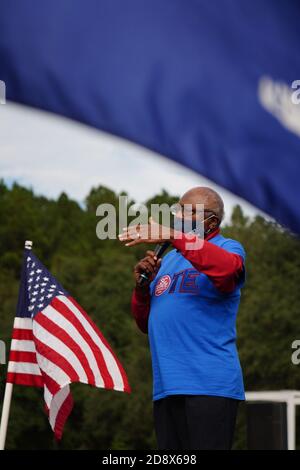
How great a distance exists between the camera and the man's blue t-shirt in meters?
3.49

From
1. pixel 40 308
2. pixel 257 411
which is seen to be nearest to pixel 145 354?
pixel 257 411

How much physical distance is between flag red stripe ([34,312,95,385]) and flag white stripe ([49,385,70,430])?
Answer: 0.14 metres

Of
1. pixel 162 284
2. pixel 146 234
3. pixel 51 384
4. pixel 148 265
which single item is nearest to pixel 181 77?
pixel 146 234

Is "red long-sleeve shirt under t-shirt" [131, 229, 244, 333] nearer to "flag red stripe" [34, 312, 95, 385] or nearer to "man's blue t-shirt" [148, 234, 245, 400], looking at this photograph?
"man's blue t-shirt" [148, 234, 245, 400]

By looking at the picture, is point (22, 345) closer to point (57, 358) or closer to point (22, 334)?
point (22, 334)

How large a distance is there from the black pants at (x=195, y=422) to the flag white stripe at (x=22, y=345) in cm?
183

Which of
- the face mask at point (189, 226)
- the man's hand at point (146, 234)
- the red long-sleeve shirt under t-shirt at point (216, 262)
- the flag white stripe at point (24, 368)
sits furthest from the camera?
the flag white stripe at point (24, 368)

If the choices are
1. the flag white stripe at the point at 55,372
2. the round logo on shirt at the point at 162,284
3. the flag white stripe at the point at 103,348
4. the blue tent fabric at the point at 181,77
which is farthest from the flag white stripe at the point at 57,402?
the blue tent fabric at the point at 181,77

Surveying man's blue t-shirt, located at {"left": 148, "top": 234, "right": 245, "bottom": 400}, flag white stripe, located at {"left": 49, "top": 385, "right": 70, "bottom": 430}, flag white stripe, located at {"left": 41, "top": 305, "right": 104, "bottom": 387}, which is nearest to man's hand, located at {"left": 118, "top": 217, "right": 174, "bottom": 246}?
man's blue t-shirt, located at {"left": 148, "top": 234, "right": 245, "bottom": 400}

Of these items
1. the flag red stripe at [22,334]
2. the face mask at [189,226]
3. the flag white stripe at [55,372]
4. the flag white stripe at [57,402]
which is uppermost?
the face mask at [189,226]

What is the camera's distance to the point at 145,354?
4041 cm

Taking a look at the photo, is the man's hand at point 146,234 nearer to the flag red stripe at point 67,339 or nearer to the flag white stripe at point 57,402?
the flag red stripe at point 67,339

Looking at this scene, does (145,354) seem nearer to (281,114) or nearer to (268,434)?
(268,434)

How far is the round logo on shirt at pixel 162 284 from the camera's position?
365cm
